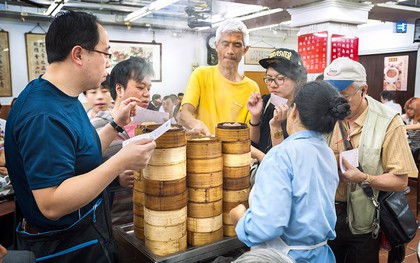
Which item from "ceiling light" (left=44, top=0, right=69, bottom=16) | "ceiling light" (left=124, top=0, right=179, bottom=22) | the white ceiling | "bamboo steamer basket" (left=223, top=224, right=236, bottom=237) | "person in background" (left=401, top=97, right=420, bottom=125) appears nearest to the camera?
"bamboo steamer basket" (left=223, top=224, right=236, bottom=237)

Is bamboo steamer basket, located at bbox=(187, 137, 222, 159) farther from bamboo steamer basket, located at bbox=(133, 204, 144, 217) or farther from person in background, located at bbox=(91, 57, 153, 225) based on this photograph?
person in background, located at bbox=(91, 57, 153, 225)

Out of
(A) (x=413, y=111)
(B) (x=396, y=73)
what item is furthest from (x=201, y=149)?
(B) (x=396, y=73)

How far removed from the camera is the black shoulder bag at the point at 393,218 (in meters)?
1.70

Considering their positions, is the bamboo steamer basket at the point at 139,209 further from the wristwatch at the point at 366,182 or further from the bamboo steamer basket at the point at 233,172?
the wristwatch at the point at 366,182

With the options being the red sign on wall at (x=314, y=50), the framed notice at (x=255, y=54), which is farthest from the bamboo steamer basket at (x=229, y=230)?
the framed notice at (x=255, y=54)

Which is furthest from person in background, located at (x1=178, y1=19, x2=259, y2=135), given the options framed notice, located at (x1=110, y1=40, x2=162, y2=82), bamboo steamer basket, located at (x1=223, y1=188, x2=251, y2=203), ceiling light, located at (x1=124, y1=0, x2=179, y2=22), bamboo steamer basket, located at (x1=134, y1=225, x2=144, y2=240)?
ceiling light, located at (x1=124, y1=0, x2=179, y2=22)

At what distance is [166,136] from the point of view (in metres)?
1.21

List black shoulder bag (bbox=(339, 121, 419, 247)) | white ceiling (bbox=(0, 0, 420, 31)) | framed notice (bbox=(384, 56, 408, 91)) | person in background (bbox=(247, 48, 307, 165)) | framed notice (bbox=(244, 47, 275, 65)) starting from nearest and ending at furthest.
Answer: black shoulder bag (bbox=(339, 121, 419, 247))
person in background (bbox=(247, 48, 307, 165))
white ceiling (bbox=(0, 0, 420, 31))
framed notice (bbox=(244, 47, 275, 65))
framed notice (bbox=(384, 56, 408, 91))

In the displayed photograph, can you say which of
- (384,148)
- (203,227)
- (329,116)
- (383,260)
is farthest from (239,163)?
(383,260)

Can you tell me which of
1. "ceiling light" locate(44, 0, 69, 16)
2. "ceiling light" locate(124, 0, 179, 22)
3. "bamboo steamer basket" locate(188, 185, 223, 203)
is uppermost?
"ceiling light" locate(44, 0, 69, 16)

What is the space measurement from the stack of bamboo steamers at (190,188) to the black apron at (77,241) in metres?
0.16

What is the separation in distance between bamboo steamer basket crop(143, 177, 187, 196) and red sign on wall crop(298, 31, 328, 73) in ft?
14.1

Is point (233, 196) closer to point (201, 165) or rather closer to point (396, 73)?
point (201, 165)

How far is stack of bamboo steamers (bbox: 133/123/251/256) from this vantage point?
4.08 ft
